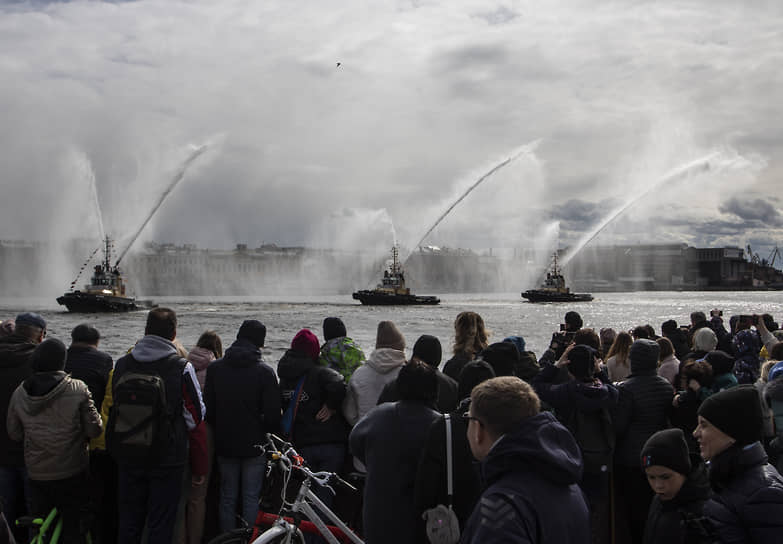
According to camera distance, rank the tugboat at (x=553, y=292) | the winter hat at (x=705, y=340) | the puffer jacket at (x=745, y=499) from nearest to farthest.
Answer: the puffer jacket at (x=745, y=499)
the winter hat at (x=705, y=340)
the tugboat at (x=553, y=292)

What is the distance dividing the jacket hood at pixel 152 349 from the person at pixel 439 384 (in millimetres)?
1364

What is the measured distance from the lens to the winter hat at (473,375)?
393 centimetres

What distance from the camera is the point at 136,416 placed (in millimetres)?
3869

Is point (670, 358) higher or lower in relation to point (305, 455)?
higher

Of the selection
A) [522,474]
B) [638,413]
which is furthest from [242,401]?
[522,474]

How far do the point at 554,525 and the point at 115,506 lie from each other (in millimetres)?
3818

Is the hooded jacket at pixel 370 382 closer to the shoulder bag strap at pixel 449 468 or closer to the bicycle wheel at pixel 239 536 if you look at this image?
the bicycle wheel at pixel 239 536

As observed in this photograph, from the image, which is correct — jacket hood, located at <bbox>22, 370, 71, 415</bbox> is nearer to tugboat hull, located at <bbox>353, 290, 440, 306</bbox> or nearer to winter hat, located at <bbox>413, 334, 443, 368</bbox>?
winter hat, located at <bbox>413, 334, 443, 368</bbox>

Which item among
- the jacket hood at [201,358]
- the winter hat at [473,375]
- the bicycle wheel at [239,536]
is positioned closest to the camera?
the bicycle wheel at [239,536]

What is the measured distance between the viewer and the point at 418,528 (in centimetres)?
319

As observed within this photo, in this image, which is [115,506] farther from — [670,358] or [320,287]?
[320,287]

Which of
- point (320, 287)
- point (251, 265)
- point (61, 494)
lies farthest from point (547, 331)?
point (251, 265)

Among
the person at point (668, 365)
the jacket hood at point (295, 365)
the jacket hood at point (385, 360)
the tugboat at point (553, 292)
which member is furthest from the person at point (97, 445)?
the tugboat at point (553, 292)

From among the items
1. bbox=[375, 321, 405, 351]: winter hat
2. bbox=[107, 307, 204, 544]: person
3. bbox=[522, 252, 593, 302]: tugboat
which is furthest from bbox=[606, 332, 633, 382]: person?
bbox=[522, 252, 593, 302]: tugboat
